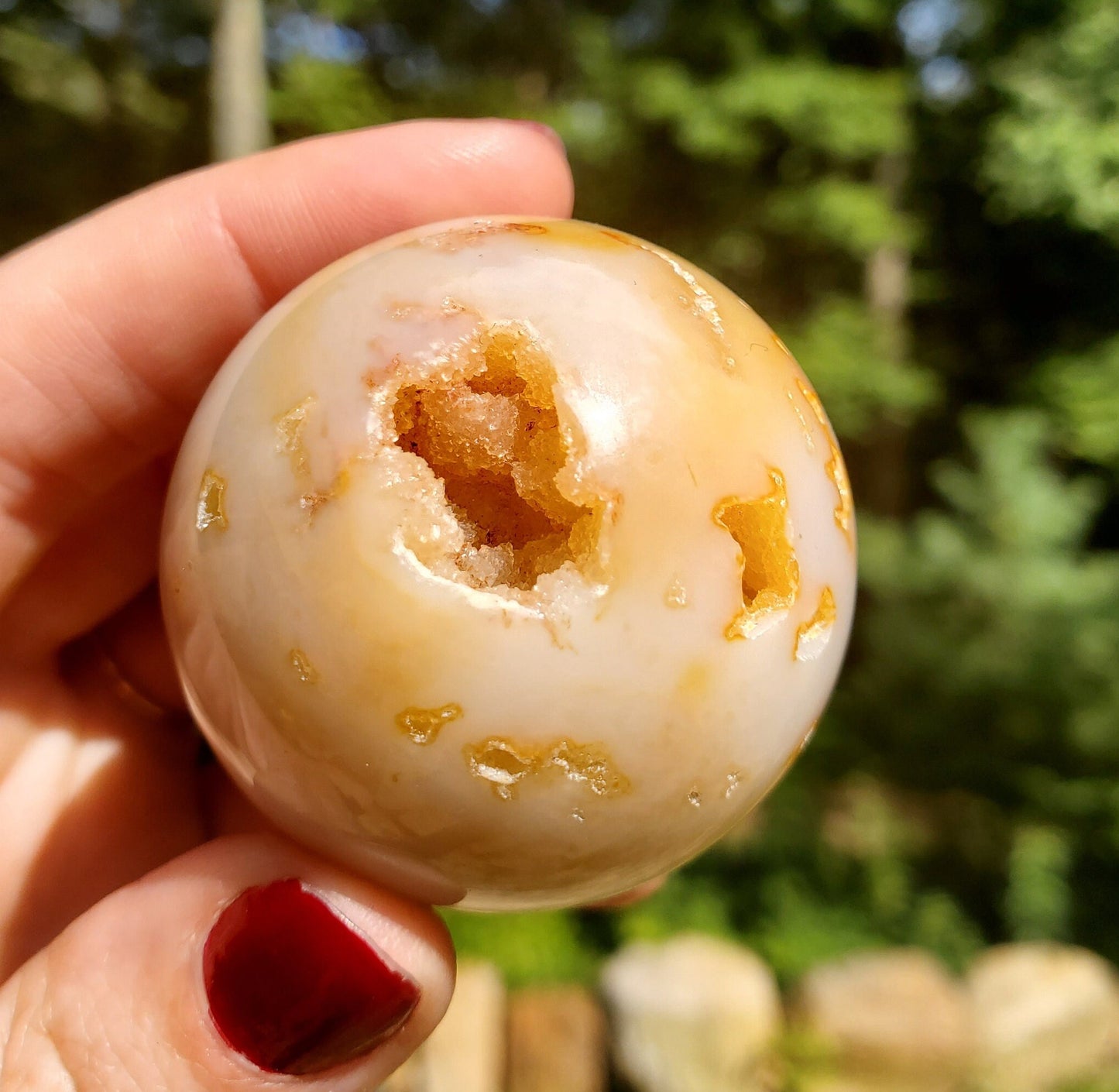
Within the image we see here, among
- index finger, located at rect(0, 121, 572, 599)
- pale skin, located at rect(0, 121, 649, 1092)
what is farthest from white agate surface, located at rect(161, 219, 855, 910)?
index finger, located at rect(0, 121, 572, 599)

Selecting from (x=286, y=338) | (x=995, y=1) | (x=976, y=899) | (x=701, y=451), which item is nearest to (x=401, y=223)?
(x=286, y=338)

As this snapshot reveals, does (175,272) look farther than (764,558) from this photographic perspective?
Yes

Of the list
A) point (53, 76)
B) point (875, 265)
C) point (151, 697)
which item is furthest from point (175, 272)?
point (875, 265)

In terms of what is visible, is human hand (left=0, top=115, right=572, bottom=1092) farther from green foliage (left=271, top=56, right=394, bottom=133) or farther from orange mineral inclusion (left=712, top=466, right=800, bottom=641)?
green foliage (left=271, top=56, right=394, bottom=133)

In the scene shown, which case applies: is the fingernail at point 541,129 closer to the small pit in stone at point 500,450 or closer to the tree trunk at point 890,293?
the small pit in stone at point 500,450

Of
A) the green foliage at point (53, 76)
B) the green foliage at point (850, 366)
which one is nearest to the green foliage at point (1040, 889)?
the green foliage at point (850, 366)

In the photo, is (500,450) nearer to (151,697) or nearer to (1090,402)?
(151,697)

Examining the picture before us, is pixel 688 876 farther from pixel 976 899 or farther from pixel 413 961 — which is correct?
pixel 413 961
